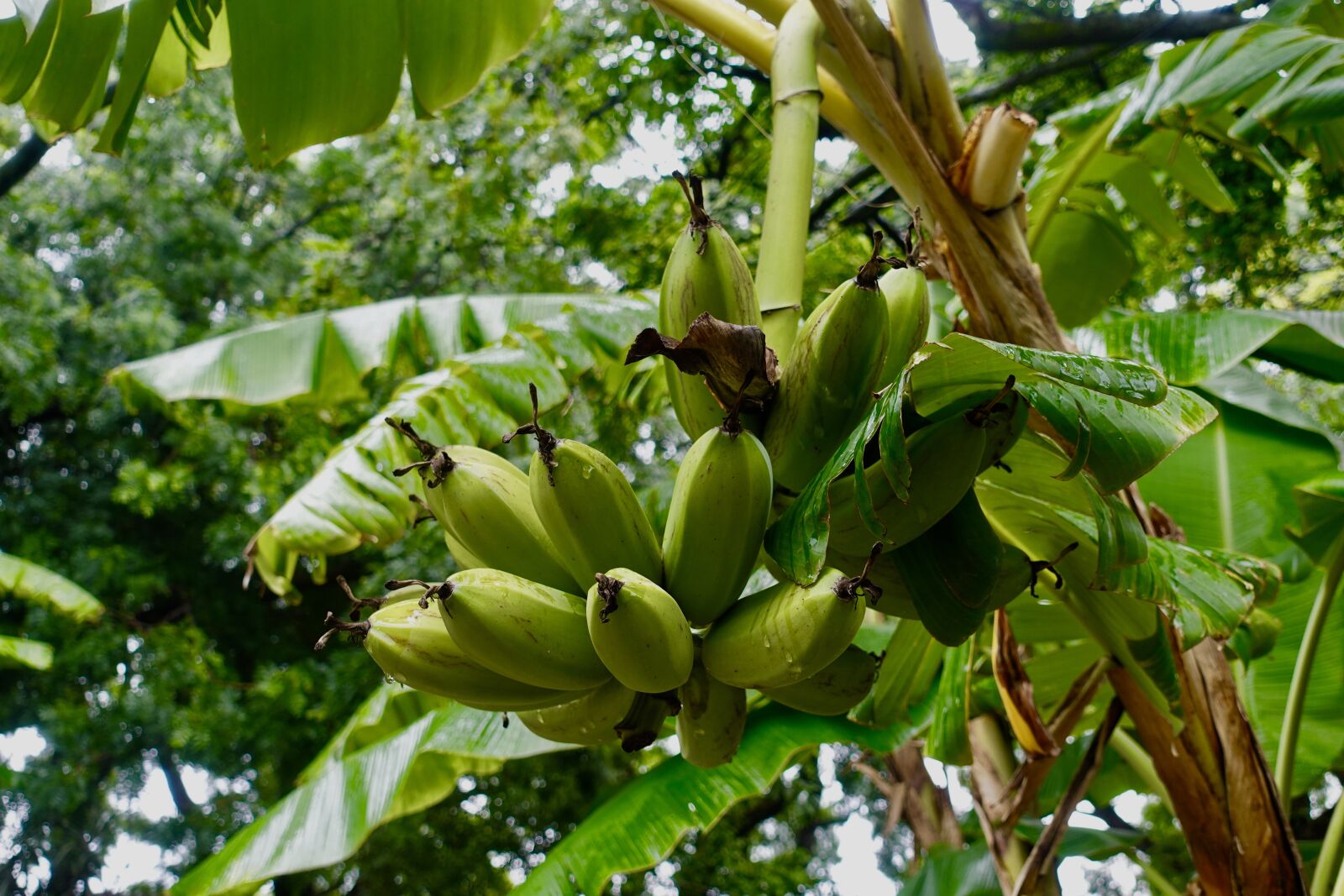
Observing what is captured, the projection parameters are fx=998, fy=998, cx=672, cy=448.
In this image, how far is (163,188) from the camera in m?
5.47

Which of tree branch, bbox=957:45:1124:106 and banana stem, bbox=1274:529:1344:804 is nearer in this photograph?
banana stem, bbox=1274:529:1344:804

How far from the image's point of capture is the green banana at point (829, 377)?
67 cm

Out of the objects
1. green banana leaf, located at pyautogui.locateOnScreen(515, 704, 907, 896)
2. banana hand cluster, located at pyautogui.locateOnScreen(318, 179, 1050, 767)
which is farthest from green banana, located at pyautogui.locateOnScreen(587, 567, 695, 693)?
green banana leaf, located at pyautogui.locateOnScreen(515, 704, 907, 896)

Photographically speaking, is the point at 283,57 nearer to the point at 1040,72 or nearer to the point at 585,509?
the point at 585,509

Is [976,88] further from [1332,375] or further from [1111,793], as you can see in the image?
[1111,793]

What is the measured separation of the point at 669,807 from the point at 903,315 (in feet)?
3.43

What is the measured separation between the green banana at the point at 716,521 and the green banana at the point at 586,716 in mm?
86

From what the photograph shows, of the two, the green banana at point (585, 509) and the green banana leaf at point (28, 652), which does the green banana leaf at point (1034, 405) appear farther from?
the green banana leaf at point (28, 652)

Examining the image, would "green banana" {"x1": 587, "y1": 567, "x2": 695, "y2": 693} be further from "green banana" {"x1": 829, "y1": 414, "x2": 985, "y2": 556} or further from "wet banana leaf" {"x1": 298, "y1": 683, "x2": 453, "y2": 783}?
"wet banana leaf" {"x1": 298, "y1": 683, "x2": 453, "y2": 783}

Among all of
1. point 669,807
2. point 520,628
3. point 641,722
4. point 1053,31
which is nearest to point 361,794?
point 669,807

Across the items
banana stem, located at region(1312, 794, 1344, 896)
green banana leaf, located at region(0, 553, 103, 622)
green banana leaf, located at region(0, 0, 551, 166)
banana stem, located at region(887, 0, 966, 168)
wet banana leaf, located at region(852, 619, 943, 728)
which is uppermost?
green banana leaf, located at region(0, 0, 551, 166)

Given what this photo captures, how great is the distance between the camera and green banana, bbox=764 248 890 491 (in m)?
0.67

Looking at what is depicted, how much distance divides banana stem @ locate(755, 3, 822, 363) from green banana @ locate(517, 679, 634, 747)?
27 cm

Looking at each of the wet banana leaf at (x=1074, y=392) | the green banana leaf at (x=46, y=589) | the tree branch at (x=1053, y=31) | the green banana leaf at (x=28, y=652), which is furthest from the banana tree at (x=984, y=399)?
the tree branch at (x=1053, y=31)
